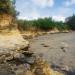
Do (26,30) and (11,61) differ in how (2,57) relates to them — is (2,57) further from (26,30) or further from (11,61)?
(26,30)

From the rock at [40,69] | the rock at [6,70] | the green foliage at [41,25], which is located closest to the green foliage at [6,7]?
the rock at [40,69]

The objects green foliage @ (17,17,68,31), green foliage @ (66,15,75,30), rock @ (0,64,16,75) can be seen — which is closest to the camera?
rock @ (0,64,16,75)

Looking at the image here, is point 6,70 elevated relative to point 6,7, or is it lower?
lower

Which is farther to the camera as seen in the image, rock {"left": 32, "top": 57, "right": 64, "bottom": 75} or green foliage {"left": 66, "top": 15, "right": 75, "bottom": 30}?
green foliage {"left": 66, "top": 15, "right": 75, "bottom": 30}

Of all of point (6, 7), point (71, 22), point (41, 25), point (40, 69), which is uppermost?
point (6, 7)

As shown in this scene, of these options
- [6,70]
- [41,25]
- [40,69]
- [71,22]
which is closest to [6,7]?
[40,69]

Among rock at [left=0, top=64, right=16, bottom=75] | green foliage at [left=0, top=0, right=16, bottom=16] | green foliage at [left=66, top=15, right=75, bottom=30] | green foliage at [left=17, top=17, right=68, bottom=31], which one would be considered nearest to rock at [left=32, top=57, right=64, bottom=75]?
rock at [left=0, top=64, right=16, bottom=75]

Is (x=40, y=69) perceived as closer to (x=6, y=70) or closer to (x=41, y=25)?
(x=6, y=70)

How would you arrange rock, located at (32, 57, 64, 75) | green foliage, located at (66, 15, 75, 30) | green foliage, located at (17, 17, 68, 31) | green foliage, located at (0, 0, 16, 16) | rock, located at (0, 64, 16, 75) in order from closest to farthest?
rock, located at (0, 64, 16, 75), rock, located at (32, 57, 64, 75), green foliage, located at (0, 0, 16, 16), green foliage, located at (17, 17, 68, 31), green foliage, located at (66, 15, 75, 30)

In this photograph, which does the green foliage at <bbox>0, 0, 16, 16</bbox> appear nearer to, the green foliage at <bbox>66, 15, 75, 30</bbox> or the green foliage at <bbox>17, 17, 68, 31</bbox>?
the green foliage at <bbox>17, 17, 68, 31</bbox>

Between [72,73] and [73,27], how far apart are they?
4609 centimetres

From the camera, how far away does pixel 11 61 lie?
11.1 m

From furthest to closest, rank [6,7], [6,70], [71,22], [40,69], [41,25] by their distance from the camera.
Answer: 1. [71,22]
2. [41,25]
3. [6,7]
4. [40,69]
5. [6,70]

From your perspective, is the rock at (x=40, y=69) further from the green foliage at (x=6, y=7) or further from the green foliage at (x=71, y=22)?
the green foliage at (x=71, y=22)
